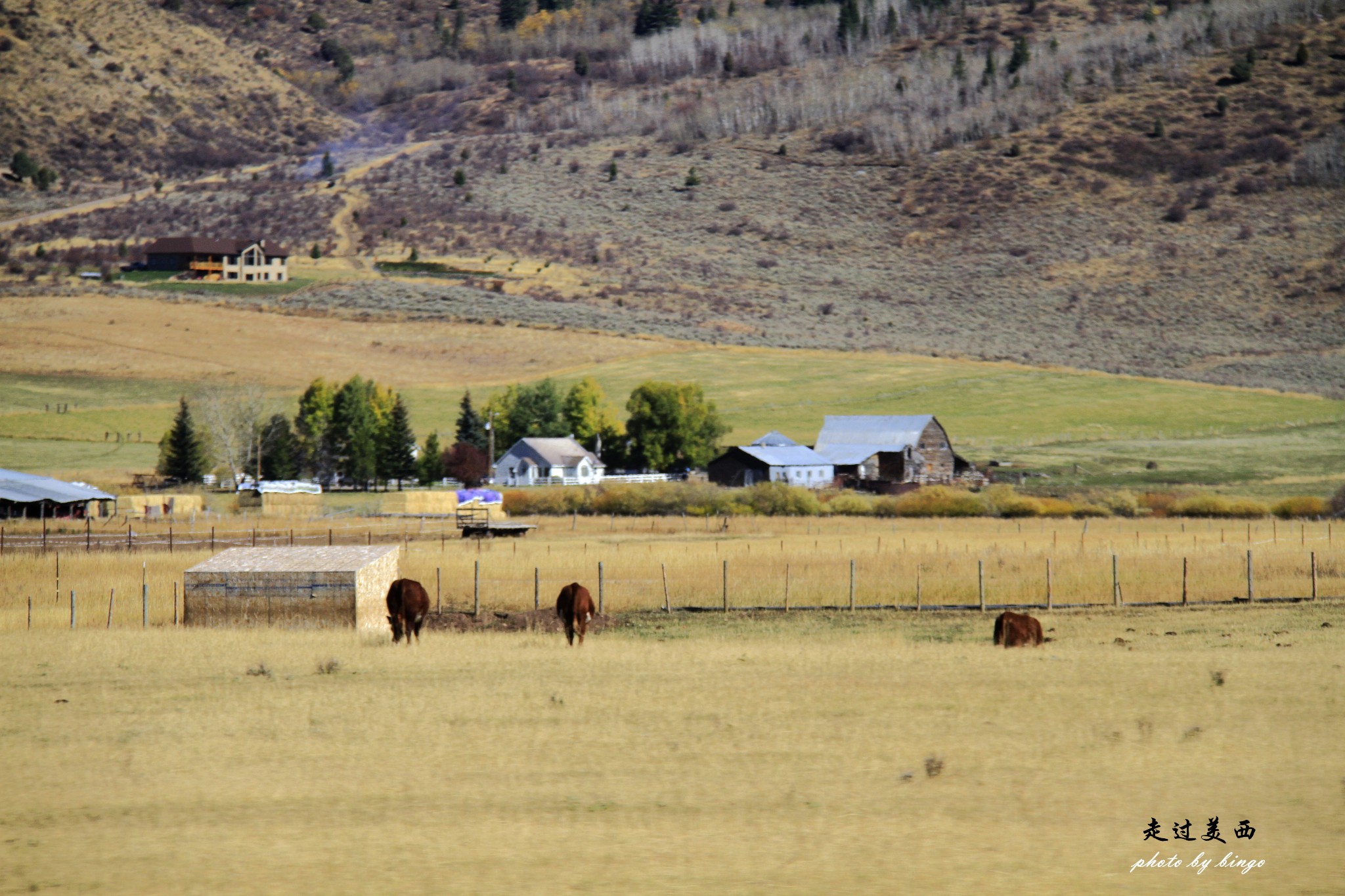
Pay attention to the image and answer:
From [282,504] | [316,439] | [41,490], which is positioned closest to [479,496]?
[282,504]

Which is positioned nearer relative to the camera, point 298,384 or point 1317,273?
point 298,384

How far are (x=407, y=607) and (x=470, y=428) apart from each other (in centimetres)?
7322

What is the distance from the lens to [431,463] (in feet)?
307

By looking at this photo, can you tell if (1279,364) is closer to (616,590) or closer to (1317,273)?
(1317,273)

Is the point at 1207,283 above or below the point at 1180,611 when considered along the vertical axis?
above

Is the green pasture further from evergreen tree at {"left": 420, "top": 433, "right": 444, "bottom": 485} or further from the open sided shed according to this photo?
the open sided shed

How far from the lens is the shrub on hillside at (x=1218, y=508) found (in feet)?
220

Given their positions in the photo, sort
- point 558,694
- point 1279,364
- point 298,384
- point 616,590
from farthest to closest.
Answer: point 1279,364, point 298,384, point 616,590, point 558,694

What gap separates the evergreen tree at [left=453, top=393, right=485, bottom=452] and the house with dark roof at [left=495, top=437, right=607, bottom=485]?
4.10 m

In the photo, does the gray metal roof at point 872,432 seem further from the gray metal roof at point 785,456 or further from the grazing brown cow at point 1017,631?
the grazing brown cow at point 1017,631

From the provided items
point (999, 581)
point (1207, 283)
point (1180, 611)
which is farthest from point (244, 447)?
point (1207, 283)

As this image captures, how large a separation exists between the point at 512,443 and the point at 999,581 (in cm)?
6767

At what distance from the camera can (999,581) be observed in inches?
1544

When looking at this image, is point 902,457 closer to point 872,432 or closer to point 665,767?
point 872,432
